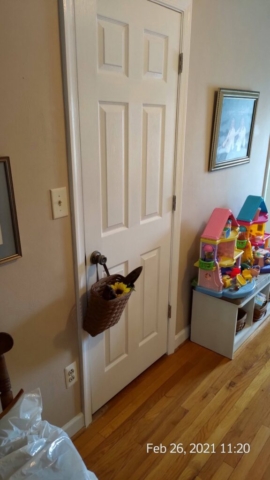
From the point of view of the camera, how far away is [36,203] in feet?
4.01

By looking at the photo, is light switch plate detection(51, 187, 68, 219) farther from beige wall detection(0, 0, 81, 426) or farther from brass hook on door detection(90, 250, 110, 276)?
brass hook on door detection(90, 250, 110, 276)

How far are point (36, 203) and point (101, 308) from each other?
1.60ft

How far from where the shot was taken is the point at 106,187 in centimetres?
150

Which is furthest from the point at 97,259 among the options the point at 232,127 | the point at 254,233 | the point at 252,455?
the point at 254,233

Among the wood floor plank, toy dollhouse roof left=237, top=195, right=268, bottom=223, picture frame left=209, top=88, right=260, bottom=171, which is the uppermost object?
picture frame left=209, top=88, right=260, bottom=171

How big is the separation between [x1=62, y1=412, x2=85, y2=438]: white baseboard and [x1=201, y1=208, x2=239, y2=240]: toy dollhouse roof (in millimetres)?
1200

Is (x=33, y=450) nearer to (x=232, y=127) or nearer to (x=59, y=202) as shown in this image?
(x=59, y=202)

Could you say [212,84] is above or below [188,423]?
above

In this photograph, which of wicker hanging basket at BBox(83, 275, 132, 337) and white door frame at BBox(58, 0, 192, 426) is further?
wicker hanging basket at BBox(83, 275, 132, 337)

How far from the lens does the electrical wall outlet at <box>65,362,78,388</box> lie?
5.08 ft

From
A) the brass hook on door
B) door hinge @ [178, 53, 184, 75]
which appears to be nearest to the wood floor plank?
the brass hook on door

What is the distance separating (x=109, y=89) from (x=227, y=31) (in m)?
1.08

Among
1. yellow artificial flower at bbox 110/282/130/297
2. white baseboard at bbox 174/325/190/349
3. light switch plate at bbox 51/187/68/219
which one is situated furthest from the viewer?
white baseboard at bbox 174/325/190/349

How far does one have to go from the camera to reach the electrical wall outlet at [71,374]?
5.08ft
